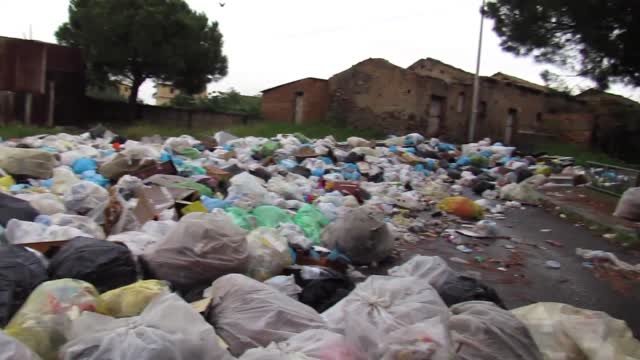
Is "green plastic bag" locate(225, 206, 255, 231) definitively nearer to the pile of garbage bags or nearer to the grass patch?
the pile of garbage bags

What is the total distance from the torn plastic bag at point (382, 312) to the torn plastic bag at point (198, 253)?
77 centimetres

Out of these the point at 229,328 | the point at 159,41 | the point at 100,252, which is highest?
the point at 159,41

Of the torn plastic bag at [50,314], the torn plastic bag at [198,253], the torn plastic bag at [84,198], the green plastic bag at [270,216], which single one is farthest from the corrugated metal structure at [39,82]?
the torn plastic bag at [50,314]

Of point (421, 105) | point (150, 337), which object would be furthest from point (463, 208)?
point (421, 105)

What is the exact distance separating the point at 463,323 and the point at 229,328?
36.2 inches

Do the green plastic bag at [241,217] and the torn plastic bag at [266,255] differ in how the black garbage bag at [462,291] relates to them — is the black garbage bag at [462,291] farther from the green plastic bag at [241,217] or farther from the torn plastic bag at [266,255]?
the green plastic bag at [241,217]

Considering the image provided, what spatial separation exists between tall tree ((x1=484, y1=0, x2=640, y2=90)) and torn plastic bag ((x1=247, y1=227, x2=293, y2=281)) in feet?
14.9

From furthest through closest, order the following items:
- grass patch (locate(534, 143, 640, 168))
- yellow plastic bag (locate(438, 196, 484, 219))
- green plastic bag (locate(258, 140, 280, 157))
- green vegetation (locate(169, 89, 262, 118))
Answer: green vegetation (locate(169, 89, 262, 118)), grass patch (locate(534, 143, 640, 168)), green plastic bag (locate(258, 140, 280, 157)), yellow plastic bag (locate(438, 196, 484, 219))

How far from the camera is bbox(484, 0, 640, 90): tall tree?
20.2 ft

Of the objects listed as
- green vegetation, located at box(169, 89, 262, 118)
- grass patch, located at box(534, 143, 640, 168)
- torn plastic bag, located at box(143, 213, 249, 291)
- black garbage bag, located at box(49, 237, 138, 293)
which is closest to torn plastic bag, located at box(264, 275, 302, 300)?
torn plastic bag, located at box(143, 213, 249, 291)

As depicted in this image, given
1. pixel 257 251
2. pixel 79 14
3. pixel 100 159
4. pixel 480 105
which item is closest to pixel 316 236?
pixel 257 251

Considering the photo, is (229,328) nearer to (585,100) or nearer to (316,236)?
(316,236)

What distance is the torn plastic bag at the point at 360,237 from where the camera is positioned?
4.13m

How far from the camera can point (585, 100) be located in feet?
62.8
